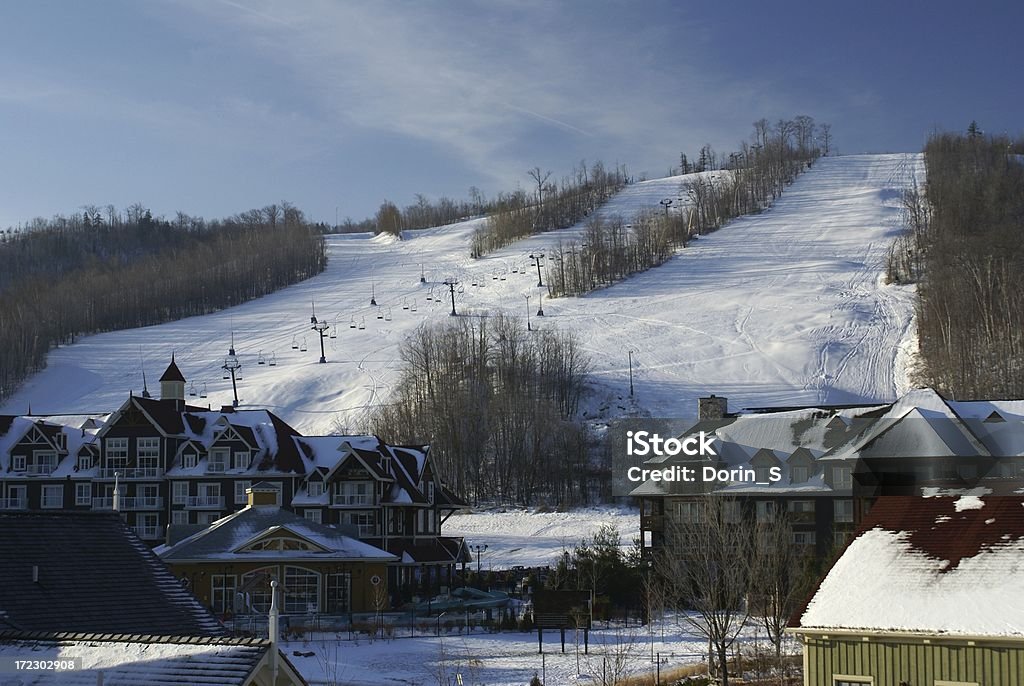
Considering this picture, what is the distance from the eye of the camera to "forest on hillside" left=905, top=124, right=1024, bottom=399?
92312 millimetres

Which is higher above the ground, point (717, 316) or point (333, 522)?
point (717, 316)

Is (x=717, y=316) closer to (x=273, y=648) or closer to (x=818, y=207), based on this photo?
(x=818, y=207)

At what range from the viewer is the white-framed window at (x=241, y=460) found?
6256 centimetres

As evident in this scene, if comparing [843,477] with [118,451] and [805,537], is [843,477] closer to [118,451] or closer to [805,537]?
[805,537]

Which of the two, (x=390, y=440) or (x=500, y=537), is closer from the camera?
(x=500, y=537)

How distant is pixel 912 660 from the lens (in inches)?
754

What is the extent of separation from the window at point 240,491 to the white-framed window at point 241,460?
0.78 meters

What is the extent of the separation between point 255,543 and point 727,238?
117 m

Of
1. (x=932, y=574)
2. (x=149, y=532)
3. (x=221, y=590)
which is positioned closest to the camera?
(x=932, y=574)

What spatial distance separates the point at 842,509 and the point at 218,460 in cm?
3177

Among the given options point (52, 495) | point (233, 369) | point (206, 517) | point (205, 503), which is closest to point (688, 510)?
point (205, 503)

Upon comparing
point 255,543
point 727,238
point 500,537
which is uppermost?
point 727,238

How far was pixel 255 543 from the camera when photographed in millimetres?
48375

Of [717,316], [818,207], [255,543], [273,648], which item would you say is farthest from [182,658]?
[818,207]
